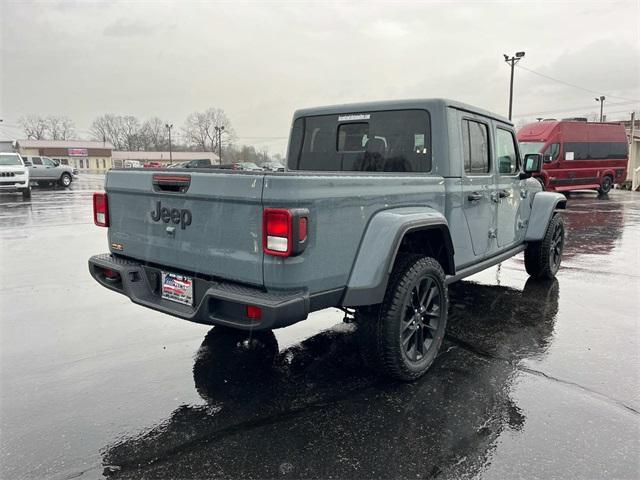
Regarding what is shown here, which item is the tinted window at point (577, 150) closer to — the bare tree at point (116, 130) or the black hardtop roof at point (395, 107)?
the black hardtop roof at point (395, 107)

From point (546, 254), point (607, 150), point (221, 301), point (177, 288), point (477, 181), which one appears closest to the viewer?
point (221, 301)

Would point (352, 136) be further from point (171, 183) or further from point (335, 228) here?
point (171, 183)

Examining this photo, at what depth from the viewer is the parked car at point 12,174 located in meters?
17.8

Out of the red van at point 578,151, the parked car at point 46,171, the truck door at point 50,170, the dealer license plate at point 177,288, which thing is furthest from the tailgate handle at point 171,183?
the truck door at point 50,170

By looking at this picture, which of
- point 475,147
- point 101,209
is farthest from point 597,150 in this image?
point 101,209

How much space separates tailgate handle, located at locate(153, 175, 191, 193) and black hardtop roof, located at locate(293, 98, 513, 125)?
194cm

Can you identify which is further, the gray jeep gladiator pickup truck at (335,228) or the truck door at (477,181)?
the truck door at (477,181)

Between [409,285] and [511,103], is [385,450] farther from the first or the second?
[511,103]

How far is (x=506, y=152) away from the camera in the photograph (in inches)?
200

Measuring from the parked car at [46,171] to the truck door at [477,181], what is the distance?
2683cm

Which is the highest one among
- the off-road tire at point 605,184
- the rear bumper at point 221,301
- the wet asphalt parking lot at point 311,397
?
the off-road tire at point 605,184

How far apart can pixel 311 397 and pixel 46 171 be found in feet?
89.9

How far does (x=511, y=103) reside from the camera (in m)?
27.4

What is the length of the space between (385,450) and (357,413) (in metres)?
0.40
